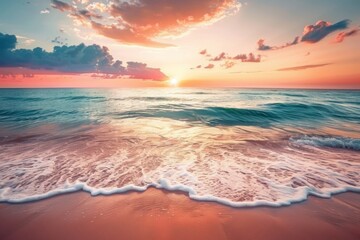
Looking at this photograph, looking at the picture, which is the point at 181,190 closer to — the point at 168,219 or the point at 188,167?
the point at 168,219

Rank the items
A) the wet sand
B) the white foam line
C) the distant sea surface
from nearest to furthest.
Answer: the wet sand → the white foam line → the distant sea surface

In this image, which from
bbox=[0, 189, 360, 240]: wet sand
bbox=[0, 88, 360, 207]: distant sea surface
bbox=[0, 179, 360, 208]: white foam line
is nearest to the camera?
bbox=[0, 189, 360, 240]: wet sand

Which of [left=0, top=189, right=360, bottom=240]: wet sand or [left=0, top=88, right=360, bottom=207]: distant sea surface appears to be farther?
[left=0, top=88, right=360, bottom=207]: distant sea surface

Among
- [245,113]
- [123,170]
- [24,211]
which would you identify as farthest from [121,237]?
[245,113]

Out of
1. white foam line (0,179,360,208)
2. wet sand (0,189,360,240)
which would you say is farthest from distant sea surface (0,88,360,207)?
wet sand (0,189,360,240)

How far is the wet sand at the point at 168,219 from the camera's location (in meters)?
2.48

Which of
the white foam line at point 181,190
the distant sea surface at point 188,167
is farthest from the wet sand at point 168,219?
the distant sea surface at point 188,167

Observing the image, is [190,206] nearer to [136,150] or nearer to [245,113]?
[136,150]

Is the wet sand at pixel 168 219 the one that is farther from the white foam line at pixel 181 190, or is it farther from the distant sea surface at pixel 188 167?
the distant sea surface at pixel 188 167

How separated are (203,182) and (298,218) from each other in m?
1.68

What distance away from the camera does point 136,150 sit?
19.7 feet

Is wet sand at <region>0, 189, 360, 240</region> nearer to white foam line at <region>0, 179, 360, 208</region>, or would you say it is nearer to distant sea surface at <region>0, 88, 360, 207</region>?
white foam line at <region>0, 179, 360, 208</region>

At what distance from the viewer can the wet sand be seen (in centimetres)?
248

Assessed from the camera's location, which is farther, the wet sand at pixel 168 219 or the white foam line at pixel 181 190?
the white foam line at pixel 181 190
